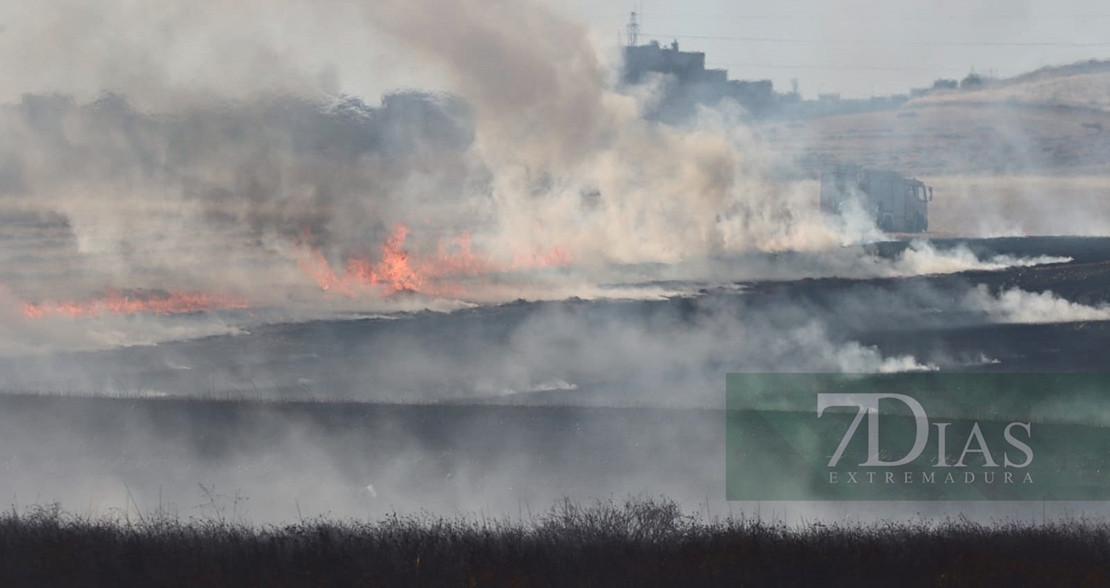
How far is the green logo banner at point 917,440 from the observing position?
134ft

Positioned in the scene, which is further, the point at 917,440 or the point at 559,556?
the point at 917,440

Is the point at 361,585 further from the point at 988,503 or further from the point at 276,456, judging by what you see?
the point at 276,456

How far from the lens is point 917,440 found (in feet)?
140

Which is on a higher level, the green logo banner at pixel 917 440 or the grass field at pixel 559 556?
the grass field at pixel 559 556

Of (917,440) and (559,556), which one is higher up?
(559,556)

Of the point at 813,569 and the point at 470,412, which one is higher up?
the point at 813,569

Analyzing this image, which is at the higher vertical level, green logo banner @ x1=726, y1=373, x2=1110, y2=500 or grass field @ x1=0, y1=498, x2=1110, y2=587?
grass field @ x1=0, y1=498, x2=1110, y2=587

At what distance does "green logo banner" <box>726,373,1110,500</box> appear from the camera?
4084 cm

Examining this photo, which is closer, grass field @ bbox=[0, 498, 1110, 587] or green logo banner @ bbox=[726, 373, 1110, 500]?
grass field @ bbox=[0, 498, 1110, 587]

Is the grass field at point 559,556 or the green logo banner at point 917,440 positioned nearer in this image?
the grass field at point 559,556

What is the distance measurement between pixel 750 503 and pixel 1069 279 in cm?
3509

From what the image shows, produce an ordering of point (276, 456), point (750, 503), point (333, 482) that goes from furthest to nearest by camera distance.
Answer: point (276, 456)
point (333, 482)
point (750, 503)

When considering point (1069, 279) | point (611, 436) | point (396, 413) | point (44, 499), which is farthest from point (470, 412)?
point (1069, 279)

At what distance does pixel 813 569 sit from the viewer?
74.5 ft
